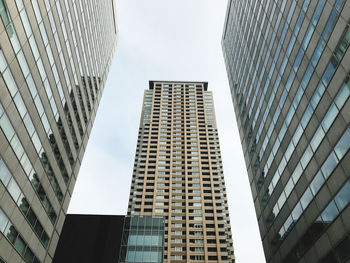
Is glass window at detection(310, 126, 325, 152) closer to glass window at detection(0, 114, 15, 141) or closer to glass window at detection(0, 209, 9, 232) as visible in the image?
glass window at detection(0, 114, 15, 141)

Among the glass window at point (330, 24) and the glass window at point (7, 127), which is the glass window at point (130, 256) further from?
the glass window at point (330, 24)

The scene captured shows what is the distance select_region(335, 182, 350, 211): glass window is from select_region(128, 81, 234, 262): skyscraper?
1844 inches

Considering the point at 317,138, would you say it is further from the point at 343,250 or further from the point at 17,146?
the point at 17,146

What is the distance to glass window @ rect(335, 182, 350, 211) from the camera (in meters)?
18.6

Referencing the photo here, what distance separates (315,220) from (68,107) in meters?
28.0

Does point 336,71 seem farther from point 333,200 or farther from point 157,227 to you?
point 157,227

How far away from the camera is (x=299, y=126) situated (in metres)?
26.5

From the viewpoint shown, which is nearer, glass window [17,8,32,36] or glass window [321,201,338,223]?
glass window [321,201,338,223]

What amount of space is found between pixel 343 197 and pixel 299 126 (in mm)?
8756

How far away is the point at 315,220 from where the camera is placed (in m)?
22.5

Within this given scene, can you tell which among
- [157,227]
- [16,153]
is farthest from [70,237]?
[16,153]

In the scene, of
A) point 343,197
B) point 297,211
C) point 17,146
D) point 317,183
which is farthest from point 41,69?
point 343,197

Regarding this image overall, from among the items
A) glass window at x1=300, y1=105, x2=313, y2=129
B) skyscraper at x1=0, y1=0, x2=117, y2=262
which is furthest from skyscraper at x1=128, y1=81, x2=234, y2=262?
glass window at x1=300, y1=105, x2=313, y2=129

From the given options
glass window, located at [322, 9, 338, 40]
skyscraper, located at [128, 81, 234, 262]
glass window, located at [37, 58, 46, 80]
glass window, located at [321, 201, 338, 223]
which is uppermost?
skyscraper, located at [128, 81, 234, 262]
